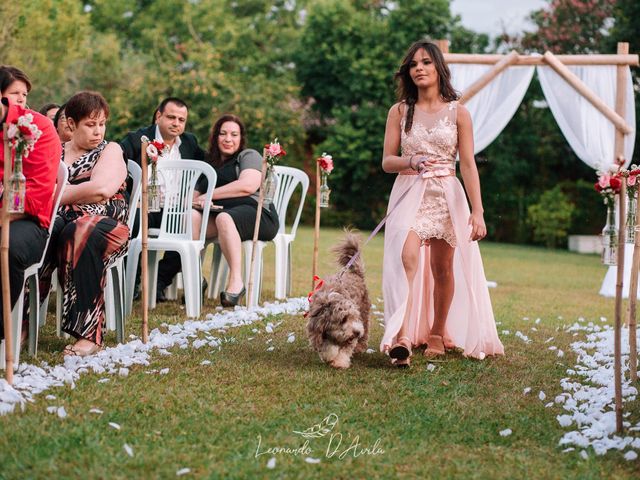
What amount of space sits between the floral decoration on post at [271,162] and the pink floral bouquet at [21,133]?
290 centimetres

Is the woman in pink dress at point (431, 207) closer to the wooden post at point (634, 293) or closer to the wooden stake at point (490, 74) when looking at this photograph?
the wooden post at point (634, 293)

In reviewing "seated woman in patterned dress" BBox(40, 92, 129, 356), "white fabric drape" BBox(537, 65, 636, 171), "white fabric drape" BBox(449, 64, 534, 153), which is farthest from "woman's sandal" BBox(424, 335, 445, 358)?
"white fabric drape" BBox(449, 64, 534, 153)

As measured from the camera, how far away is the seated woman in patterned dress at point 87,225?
5012 mm

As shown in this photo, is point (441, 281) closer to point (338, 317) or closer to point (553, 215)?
point (338, 317)

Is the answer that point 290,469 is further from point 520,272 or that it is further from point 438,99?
point 520,272

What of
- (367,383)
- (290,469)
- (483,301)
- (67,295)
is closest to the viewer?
(290,469)

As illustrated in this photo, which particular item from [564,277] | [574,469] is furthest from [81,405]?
[564,277]

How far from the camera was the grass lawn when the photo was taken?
10.7ft

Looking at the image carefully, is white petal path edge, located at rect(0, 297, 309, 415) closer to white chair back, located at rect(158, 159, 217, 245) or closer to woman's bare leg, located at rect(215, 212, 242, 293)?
woman's bare leg, located at rect(215, 212, 242, 293)

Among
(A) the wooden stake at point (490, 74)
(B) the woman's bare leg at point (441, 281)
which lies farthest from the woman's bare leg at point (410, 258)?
(A) the wooden stake at point (490, 74)

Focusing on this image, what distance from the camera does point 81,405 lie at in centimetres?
391

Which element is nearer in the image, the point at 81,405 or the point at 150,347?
the point at 81,405

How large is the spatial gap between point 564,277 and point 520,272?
752 millimetres

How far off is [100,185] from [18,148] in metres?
1.27
